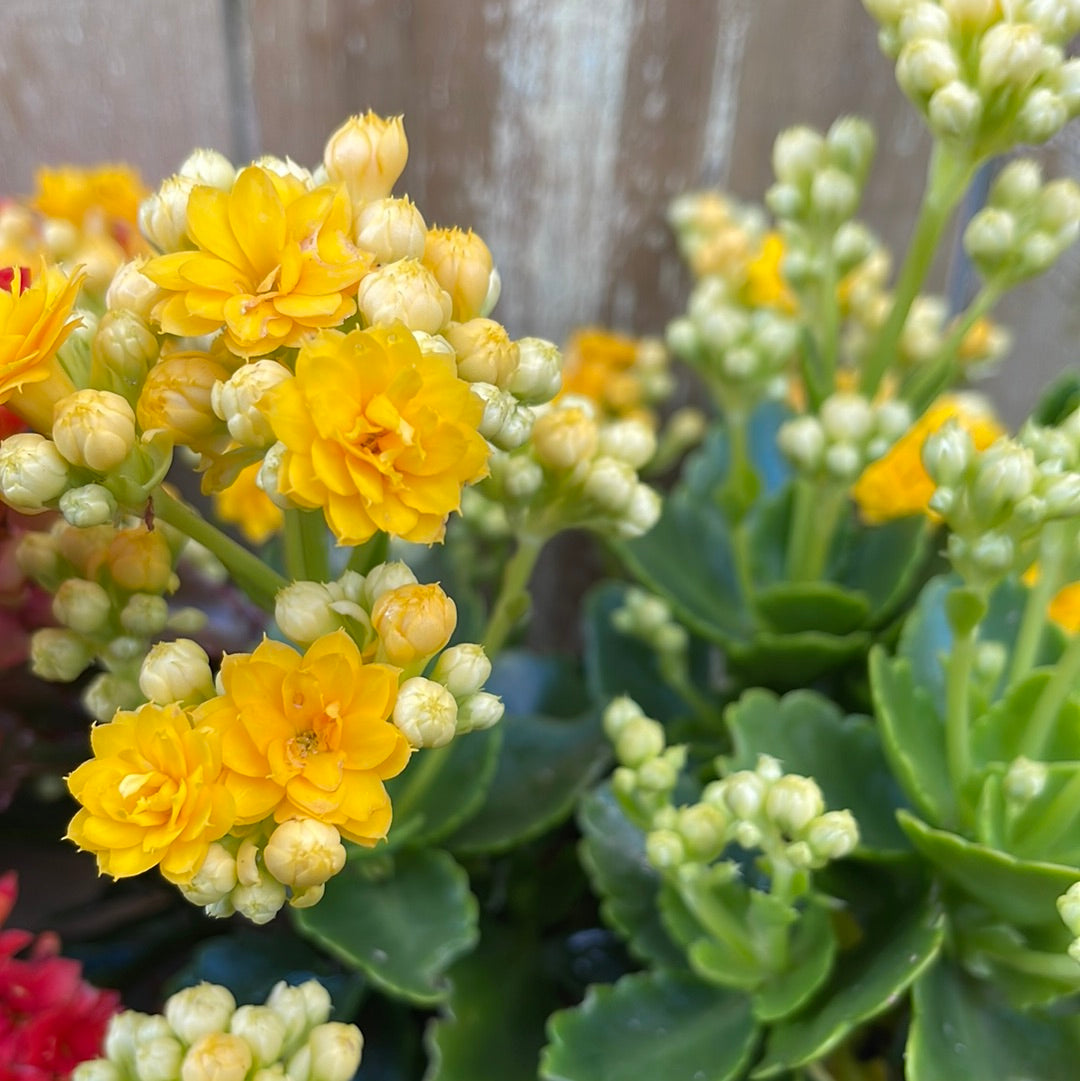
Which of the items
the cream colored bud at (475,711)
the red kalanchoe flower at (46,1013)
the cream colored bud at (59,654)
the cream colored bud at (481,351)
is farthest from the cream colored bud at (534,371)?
the red kalanchoe flower at (46,1013)

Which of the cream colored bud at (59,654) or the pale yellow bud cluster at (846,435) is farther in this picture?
the pale yellow bud cluster at (846,435)

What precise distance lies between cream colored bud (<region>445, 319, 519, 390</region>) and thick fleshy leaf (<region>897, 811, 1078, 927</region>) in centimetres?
28

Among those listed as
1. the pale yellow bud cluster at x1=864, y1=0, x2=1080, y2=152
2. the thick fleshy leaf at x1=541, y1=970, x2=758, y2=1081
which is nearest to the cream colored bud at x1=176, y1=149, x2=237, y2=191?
the pale yellow bud cluster at x1=864, y1=0, x2=1080, y2=152

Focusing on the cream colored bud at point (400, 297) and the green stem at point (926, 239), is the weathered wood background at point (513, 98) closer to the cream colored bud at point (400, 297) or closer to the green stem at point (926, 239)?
the green stem at point (926, 239)

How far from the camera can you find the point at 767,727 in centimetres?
55

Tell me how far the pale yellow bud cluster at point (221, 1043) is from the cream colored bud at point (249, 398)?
232mm

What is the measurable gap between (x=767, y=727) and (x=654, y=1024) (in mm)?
171

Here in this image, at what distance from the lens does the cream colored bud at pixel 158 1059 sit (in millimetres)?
383

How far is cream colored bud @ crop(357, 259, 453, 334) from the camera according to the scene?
1.16 ft

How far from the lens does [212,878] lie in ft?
1.13

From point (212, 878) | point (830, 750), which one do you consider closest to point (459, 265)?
point (212, 878)

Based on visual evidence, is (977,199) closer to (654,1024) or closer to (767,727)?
(767,727)

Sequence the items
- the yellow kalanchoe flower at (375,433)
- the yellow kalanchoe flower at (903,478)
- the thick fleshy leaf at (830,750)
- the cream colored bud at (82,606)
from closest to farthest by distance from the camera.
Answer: the yellow kalanchoe flower at (375,433) → the cream colored bud at (82,606) → the thick fleshy leaf at (830,750) → the yellow kalanchoe flower at (903,478)

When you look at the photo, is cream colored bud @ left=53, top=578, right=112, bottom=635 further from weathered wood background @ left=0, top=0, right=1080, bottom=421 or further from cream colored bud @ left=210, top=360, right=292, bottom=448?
weathered wood background @ left=0, top=0, right=1080, bottom=421
